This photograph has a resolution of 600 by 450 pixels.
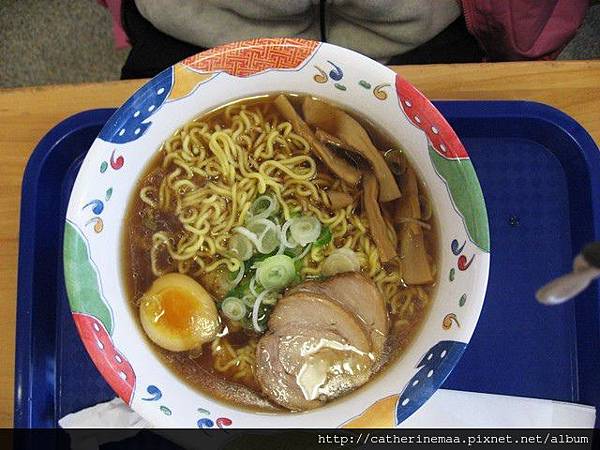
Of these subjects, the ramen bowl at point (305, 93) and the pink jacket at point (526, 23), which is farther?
the pink jacket at point (526, 23)

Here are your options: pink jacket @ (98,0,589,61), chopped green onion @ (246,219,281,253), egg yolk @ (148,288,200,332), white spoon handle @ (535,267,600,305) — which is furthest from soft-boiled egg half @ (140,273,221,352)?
pink jacket @ (98,0,589,61)

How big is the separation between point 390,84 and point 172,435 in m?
0.61

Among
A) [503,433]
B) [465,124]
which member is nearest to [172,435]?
[503,433]

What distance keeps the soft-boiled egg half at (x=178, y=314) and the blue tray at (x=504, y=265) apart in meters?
0.18

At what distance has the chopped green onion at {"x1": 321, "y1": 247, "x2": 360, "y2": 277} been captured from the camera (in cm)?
101

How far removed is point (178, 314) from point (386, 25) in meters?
0.66

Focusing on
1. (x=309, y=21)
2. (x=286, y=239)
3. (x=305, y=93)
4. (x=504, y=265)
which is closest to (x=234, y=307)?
(x=286, y=239)

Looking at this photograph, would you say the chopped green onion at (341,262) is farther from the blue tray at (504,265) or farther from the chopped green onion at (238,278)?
the blue tray at (504,265)

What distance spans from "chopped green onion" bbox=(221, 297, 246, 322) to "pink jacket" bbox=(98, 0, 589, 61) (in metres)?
0.71

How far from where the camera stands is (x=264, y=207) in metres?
1.06

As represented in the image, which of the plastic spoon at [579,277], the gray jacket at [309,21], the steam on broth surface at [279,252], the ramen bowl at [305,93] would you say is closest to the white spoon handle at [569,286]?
the plastic spoon at [579,277]

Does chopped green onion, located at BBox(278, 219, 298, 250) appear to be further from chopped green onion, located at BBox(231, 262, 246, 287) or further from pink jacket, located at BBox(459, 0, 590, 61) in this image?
pink jacket, located at BBox(459, 0, 590, 61)

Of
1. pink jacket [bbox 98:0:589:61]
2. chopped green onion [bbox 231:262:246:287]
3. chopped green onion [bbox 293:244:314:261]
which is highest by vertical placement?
pink jacket [bbox 98:0:589:61]

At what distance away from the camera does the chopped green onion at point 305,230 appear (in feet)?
3.36
